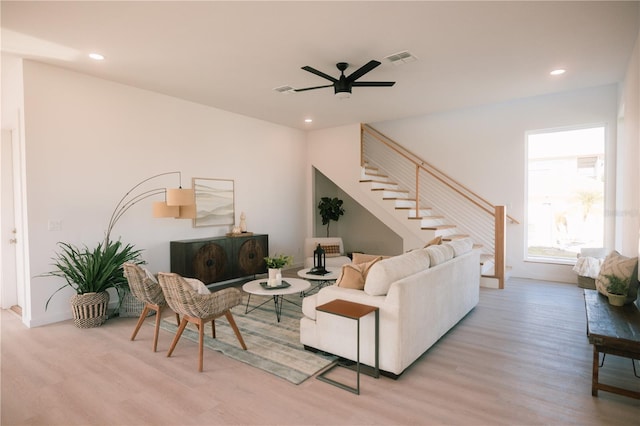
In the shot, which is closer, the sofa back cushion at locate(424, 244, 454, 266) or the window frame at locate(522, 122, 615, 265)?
the sofa back cushion at locate(424, 244, 454, 266)

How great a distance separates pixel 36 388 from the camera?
107 inches

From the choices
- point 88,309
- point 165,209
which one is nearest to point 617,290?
point 165,209

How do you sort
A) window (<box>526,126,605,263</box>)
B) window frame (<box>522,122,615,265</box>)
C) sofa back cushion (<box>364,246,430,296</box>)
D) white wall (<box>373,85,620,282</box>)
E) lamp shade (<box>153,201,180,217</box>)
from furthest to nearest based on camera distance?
1. window (<box>526,126,605,263</box>)
2. white wall (<box>373,85,620,282</box>)
3. window frame (<box>522,122,615,265</box>)
4. lamp shade (<box>153,201,180,217</box>)
5. sofa back cushion (<box>364,246,430,296</box>)

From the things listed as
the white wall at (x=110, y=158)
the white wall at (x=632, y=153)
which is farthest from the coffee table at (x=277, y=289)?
the white wall at (x=632, y=153)

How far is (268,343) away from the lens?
3.50 metres

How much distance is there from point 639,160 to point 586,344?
196 cm

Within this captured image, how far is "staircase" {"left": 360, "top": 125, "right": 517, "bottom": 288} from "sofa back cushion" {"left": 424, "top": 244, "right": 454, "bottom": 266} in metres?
2.01

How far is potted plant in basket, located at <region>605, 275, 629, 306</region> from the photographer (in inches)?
117

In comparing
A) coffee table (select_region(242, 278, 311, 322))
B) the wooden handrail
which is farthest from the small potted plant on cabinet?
the wooden handrail

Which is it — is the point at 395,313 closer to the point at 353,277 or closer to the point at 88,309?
the point at 353,277

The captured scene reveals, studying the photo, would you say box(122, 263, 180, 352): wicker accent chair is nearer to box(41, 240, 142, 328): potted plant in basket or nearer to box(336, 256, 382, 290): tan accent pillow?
box(41, 240, 142, 328): potted plant in basket

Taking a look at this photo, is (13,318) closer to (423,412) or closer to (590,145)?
(423,412)

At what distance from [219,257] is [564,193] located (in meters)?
6.30

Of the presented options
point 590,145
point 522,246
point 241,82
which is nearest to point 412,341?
point 241,82
